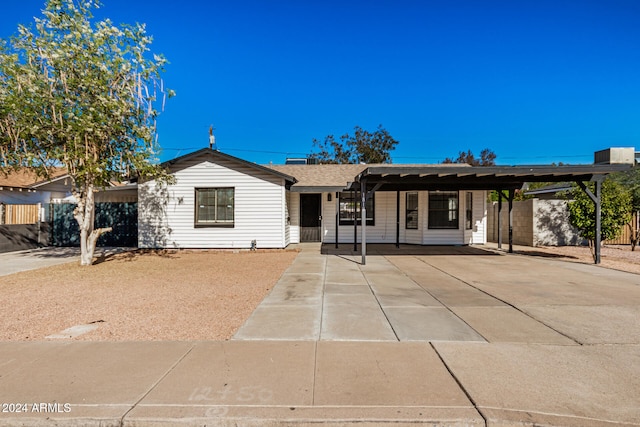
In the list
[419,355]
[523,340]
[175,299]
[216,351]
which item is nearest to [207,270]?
[175,299]

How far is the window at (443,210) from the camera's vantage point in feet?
48.8

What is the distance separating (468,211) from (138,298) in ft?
44.4

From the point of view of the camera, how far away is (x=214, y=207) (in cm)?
1330

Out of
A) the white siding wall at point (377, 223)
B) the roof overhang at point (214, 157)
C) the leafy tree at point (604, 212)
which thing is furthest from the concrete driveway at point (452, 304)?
the white siding wall at point (377, 223)

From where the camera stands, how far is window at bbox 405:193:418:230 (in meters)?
15.2

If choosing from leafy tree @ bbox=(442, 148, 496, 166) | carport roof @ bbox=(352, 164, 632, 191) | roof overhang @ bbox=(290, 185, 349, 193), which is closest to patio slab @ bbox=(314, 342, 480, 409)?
carport roof @ bbox=(352, 164, 632, 191)

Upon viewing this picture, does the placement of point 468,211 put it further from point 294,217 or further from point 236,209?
point 236,209

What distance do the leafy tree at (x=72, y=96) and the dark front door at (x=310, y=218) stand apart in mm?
7469

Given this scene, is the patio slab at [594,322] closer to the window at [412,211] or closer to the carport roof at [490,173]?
the carport roof at [490,173]

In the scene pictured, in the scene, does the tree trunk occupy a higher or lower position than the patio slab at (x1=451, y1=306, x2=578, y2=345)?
higher

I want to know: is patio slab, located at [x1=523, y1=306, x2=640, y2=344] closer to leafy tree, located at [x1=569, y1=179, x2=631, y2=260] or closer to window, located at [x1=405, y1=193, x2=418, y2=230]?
leafy tree, located at [x1=569, y1=179, x2=631, y2=260]

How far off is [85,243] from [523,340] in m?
10.8

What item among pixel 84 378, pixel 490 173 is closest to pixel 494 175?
pixel 490 173

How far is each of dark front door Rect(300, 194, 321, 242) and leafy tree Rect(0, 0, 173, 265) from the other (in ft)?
24.5
